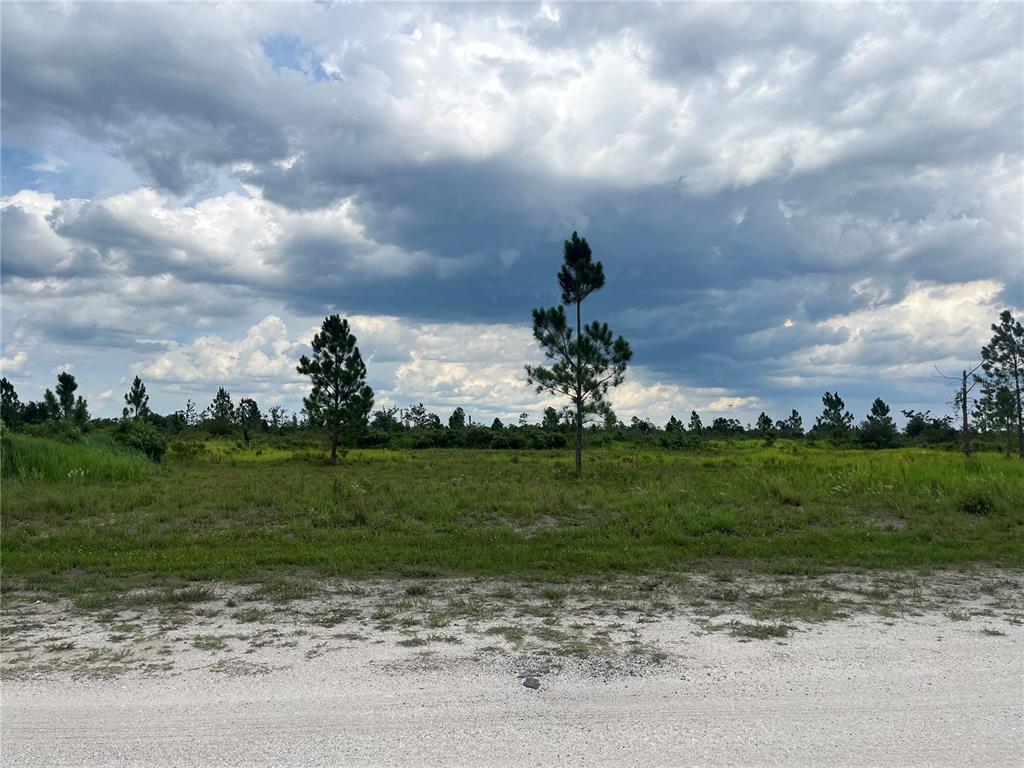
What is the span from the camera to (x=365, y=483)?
19.9 meters

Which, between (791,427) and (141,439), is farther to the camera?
(791,427)

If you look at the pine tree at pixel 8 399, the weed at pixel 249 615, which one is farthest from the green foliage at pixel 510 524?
the pine tree at pixel 8 399

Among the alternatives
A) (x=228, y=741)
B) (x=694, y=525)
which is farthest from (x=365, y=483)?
(x=228, y=741)

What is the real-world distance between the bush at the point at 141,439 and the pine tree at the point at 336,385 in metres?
7.46

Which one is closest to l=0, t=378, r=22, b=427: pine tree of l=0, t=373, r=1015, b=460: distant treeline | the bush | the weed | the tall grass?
l=0, t=373, r=1015, b=460: distant treeline

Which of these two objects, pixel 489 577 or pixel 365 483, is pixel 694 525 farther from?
pixel 365 483

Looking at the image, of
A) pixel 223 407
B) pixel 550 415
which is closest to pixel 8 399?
Answer: pixel 223 407

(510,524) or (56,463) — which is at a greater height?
(56,463)

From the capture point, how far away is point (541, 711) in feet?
14.2

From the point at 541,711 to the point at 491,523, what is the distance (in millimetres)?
8927

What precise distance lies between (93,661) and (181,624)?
1095 millimetres

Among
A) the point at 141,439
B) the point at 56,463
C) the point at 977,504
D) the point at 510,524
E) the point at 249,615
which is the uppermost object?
the point at 141,439

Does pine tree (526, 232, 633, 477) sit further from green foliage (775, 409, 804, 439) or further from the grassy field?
green foliage (775, 409, 804, 439)

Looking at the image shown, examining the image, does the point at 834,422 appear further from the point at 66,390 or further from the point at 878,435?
the point at 66,390
